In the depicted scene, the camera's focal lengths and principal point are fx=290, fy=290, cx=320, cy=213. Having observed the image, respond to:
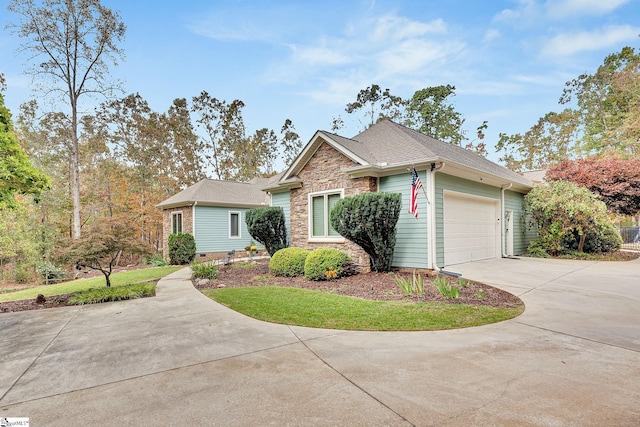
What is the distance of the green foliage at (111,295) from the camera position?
6.50 m

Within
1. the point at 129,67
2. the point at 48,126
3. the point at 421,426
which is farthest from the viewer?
the point at 48,126

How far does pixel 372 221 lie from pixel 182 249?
433 inches

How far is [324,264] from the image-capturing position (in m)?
8.44

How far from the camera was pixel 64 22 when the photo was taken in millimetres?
14438

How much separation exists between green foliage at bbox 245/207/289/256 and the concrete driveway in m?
6.36

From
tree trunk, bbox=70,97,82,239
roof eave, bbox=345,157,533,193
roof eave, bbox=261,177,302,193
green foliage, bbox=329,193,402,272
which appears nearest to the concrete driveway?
green foliage, bbox=329,193,402,272

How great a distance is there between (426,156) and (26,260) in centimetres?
2426

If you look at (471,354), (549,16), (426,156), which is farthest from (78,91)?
(549,16)

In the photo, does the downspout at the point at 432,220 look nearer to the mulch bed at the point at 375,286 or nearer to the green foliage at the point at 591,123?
the mulch bed at the point at 375,286

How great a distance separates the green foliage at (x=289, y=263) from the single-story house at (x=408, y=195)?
126cm

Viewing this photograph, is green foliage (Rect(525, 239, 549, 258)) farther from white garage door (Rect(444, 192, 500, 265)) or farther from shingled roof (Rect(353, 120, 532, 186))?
shingled roof (Rect(353, 120, 532, 186))

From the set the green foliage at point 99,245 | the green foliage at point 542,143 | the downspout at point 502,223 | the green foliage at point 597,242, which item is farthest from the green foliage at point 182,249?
the green foliage at point 542,143

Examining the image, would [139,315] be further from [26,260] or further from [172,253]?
[26,260]

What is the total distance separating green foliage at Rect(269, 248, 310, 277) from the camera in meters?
9.30
